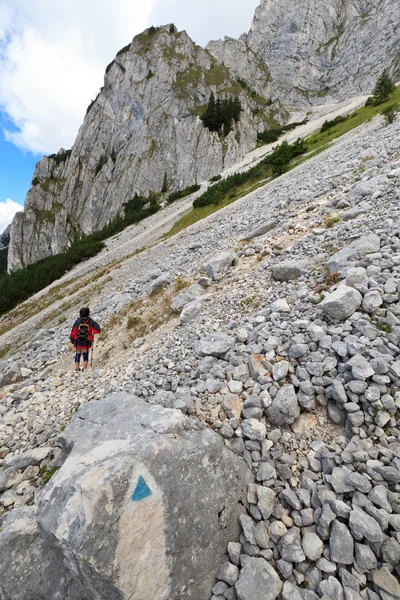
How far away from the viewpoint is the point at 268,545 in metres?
3.32

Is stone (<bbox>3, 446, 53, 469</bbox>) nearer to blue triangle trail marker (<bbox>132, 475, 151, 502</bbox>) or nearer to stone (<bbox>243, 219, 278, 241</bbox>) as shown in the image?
blue triangle trail marker (<bbox>132, 475, 151, 502</bbox>)

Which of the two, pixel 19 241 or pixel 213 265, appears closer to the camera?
pixel 213 265

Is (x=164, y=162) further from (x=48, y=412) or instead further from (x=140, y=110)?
(x=48, y=412)

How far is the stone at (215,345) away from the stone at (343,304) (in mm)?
2094

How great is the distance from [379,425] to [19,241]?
131051mm

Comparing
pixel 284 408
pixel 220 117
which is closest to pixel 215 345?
pixel 284 408

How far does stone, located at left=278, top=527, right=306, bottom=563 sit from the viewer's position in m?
3.10

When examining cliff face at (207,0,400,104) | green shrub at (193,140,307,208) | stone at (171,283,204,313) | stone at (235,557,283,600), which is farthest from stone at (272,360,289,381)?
cliff face at (207,0,400,104)

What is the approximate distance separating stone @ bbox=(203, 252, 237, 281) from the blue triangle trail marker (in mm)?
7562

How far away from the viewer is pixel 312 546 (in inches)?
122

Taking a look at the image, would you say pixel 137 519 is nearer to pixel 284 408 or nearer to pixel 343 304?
pixel 284 408

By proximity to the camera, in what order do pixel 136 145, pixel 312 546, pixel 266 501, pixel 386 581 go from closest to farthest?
pixel 386 581, pixel 312 546, pixel 266 501, pixel 136 145

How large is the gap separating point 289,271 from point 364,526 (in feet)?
18.0

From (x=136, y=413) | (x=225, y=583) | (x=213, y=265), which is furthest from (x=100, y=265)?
(x=225, y=583)
